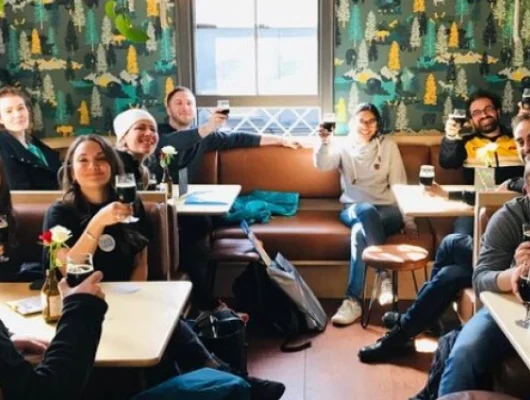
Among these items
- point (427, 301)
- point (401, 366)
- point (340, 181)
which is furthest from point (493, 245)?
point (340, 181)

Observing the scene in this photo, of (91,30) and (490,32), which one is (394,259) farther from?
(91,30)

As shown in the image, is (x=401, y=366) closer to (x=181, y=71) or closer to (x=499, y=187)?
(x=499, y=187)

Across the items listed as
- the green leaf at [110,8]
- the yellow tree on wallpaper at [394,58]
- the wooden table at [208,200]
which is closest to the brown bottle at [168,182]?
the wooden table at [208,200]

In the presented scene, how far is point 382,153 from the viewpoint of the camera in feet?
14.8

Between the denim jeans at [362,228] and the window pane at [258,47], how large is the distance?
3.72ft

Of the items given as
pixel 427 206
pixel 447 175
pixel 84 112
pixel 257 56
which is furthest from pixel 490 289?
pixel 84 112

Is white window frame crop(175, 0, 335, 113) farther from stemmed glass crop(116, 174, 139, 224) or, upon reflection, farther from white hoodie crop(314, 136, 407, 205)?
stemmed glass crop(116, 174, 139, 224)

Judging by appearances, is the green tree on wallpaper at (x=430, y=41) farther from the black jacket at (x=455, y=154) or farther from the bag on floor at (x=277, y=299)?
the bag on floor at (x=277, y=299)

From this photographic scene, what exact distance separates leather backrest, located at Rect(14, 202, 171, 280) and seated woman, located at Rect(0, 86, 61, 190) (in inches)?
32.6

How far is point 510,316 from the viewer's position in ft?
7.07

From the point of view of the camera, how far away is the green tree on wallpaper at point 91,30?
5098mm

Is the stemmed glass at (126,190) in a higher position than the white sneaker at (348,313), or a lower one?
higher

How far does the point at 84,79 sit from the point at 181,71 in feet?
2.17

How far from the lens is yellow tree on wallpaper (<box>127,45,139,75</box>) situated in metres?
5.12
